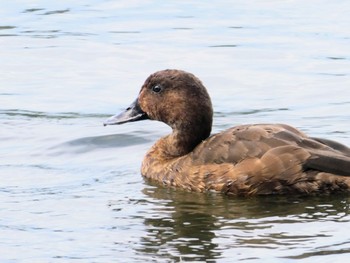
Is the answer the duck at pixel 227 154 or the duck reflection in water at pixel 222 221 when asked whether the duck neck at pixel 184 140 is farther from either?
the duck reflection in water at pixel 222 221

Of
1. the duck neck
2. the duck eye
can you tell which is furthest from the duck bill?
the duck neck

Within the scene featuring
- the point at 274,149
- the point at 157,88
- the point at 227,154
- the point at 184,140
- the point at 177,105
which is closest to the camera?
the point at 274,149

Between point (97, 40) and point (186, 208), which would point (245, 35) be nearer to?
point (97, 40)

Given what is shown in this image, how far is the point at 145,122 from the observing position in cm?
1476

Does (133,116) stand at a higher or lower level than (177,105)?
lower

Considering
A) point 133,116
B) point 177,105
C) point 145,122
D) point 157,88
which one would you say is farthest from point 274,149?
point 145,122

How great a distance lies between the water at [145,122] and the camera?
1005 cm

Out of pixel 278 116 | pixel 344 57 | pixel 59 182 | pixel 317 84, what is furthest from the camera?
pixel 344 57

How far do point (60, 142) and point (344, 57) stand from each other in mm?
5322

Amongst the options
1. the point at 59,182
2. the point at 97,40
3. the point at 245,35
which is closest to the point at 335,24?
the point at 245,35

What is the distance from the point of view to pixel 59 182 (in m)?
12.1

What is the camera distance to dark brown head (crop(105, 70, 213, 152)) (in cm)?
1232

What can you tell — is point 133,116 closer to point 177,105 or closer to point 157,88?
point 157,88

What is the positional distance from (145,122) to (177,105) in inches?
88.9
